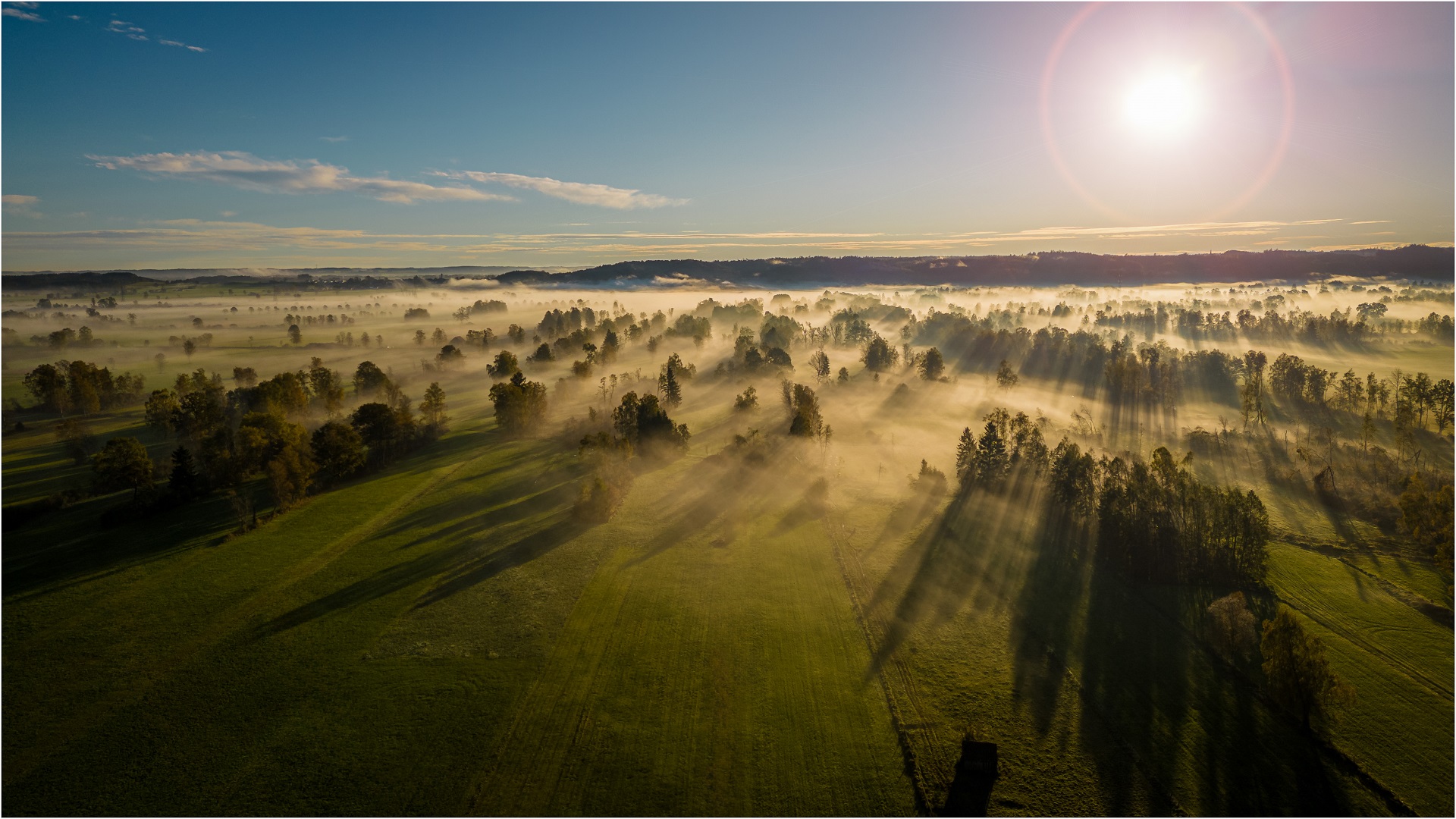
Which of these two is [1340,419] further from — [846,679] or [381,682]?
[381,682]

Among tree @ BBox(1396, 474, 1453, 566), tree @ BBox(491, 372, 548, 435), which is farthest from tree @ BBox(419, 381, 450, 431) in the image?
tree @ BBox(1396, 474, 1453, 566)

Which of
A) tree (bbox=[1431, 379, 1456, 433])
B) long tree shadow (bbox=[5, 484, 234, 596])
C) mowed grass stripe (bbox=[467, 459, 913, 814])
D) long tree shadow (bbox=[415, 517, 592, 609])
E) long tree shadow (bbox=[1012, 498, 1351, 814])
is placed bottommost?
long tree shadow (bbox=[1012, 498, 1351, 814])

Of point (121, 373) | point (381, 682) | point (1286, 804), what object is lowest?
point (1286, 804)

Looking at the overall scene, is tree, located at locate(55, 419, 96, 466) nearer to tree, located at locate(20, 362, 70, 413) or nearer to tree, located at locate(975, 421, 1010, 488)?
tree, located at locate(20, 362, 70, 413)

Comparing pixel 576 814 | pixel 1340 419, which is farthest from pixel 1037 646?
pixel 1340 419

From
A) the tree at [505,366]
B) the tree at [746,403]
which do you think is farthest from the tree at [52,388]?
the tree at [746,403]

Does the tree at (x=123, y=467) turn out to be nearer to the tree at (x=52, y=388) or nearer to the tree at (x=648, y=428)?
the tree at (x=648, y=428)

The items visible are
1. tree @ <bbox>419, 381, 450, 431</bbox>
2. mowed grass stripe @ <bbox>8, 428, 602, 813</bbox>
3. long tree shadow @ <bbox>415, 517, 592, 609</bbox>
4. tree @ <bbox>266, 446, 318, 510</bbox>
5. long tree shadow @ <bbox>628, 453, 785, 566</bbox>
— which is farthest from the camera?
tree @ <bbox>419, 381, 450, 431</bbox>
